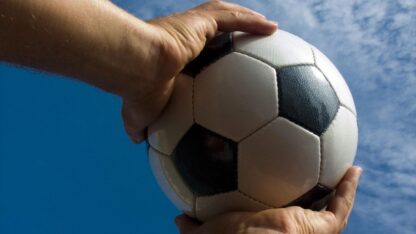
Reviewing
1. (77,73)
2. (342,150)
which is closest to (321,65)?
(342,150)

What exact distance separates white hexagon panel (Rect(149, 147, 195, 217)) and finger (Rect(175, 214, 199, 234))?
38 mm

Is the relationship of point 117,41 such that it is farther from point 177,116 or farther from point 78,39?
point 177,116

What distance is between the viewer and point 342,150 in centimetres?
256

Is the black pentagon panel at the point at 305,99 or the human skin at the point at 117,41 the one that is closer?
the human skin at the point at 117,41

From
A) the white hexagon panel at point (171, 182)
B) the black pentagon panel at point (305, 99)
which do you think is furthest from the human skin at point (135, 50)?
the black pentagon panel at point (305, 99)

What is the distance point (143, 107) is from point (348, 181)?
1.09 m

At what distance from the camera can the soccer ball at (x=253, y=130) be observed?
237 cm

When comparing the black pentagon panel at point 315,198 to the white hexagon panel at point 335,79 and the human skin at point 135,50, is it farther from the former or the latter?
the white hexagon panel at point 335,79

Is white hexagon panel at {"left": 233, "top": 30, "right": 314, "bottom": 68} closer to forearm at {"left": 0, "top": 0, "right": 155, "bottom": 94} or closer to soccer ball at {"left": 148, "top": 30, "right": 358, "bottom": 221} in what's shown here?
soccer ball at {"left": 148, "top": 30, "right": 358, "bottom": 221}

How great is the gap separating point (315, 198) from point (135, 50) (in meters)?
1.18

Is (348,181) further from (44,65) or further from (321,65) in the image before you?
(44,65)

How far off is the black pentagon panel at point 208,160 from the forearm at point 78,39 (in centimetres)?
46

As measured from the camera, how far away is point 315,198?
8.34ft

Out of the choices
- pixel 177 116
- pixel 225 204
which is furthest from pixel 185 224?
pixel 177 116
